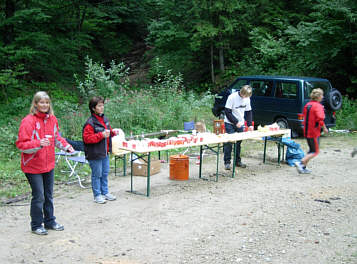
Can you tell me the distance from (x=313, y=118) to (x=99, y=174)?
3.99 metres

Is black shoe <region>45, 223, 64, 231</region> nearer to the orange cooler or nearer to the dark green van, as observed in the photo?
the orange cooler

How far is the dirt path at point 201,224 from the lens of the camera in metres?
4.63

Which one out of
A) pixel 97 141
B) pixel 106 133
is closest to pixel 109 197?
pixel 97 141

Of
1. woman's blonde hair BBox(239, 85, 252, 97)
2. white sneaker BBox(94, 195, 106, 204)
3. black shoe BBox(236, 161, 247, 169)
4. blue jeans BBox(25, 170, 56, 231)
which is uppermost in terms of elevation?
woman's blonde hair BBox(239, 85, 252, 97)

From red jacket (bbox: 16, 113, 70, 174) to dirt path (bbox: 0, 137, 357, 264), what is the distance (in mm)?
898

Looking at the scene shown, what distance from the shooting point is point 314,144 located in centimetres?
778

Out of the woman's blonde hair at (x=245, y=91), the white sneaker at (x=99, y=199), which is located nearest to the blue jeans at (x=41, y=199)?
the white sneaker at (x=99, y=199)

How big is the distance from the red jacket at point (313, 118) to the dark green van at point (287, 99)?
14.1 ft

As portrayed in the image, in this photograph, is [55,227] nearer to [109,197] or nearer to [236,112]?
[109,197]

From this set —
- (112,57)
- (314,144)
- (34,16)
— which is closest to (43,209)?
(314,144)

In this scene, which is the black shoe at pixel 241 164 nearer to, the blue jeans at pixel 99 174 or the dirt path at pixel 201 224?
the dirt path at pixel 201 224

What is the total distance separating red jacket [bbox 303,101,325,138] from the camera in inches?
299

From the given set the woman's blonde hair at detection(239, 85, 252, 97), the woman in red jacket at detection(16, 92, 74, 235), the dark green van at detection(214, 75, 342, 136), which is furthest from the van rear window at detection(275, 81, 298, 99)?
the woman in red jacket at detection(16, 92, 74, 235)

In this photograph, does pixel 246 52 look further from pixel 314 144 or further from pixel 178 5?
pixel 314 144
